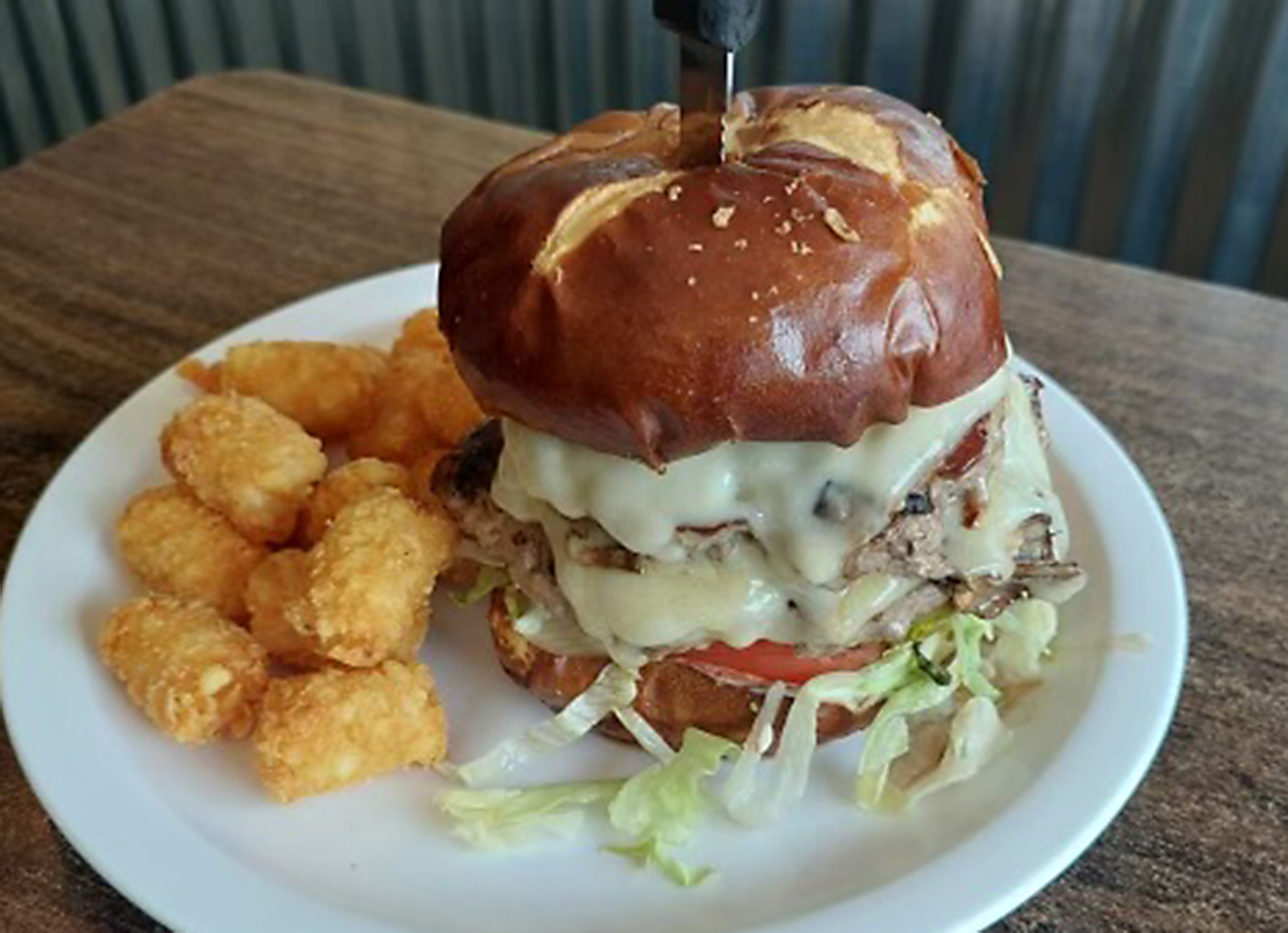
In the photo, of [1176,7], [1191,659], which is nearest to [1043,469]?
[1191,659]

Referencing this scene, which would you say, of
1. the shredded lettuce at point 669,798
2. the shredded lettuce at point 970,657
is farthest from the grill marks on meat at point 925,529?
the shredded lettuce at point 669,798

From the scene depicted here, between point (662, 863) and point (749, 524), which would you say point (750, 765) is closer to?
point (662, 863)

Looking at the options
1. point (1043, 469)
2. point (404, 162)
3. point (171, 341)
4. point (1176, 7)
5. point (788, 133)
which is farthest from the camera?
point (1176, 7)

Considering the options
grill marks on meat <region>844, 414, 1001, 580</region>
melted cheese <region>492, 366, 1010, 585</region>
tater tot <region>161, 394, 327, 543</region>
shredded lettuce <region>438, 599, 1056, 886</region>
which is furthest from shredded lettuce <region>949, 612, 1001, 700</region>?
tater tot <region>161, 394, 327, 543</region>

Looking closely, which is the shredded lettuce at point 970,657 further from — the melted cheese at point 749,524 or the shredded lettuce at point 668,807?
the shredded lettuce at point 668,807

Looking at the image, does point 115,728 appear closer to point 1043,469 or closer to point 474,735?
point 474,735

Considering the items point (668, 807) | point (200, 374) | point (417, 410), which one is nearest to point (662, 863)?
point (668, 807)
